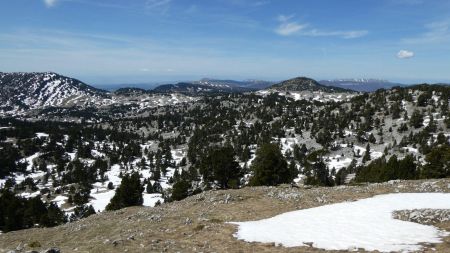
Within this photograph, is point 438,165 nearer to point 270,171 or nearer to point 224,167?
point 270,171

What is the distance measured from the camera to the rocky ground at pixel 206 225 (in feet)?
81.5

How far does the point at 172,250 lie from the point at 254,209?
15.3 metres

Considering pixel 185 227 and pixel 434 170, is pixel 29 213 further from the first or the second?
pixel 434 170

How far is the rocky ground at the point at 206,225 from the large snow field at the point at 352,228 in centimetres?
114

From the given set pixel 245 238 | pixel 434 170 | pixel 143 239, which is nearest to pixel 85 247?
pixel 143 239

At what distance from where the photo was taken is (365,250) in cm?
2172

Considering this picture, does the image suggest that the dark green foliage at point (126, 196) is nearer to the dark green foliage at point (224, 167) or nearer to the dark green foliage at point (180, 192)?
the dark green foliage at point (180, 192)

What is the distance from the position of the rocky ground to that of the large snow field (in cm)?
114

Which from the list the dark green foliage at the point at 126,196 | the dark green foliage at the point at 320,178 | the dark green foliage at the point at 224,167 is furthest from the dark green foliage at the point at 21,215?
the dark green foliage at the point at 320,178

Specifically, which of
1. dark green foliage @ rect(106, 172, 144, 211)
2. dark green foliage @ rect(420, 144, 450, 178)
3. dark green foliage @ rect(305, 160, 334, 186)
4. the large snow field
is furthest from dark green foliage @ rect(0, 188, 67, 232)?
dark green foliage @ rect(420, 144, 450, 178)

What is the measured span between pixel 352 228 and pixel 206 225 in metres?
11.5

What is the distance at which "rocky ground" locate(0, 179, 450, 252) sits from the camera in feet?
81.5

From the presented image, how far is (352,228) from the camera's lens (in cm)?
2664

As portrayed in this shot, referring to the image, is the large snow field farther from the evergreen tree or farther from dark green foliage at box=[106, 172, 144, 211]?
dark green foliage at box=[106, 172, 144, 211]
